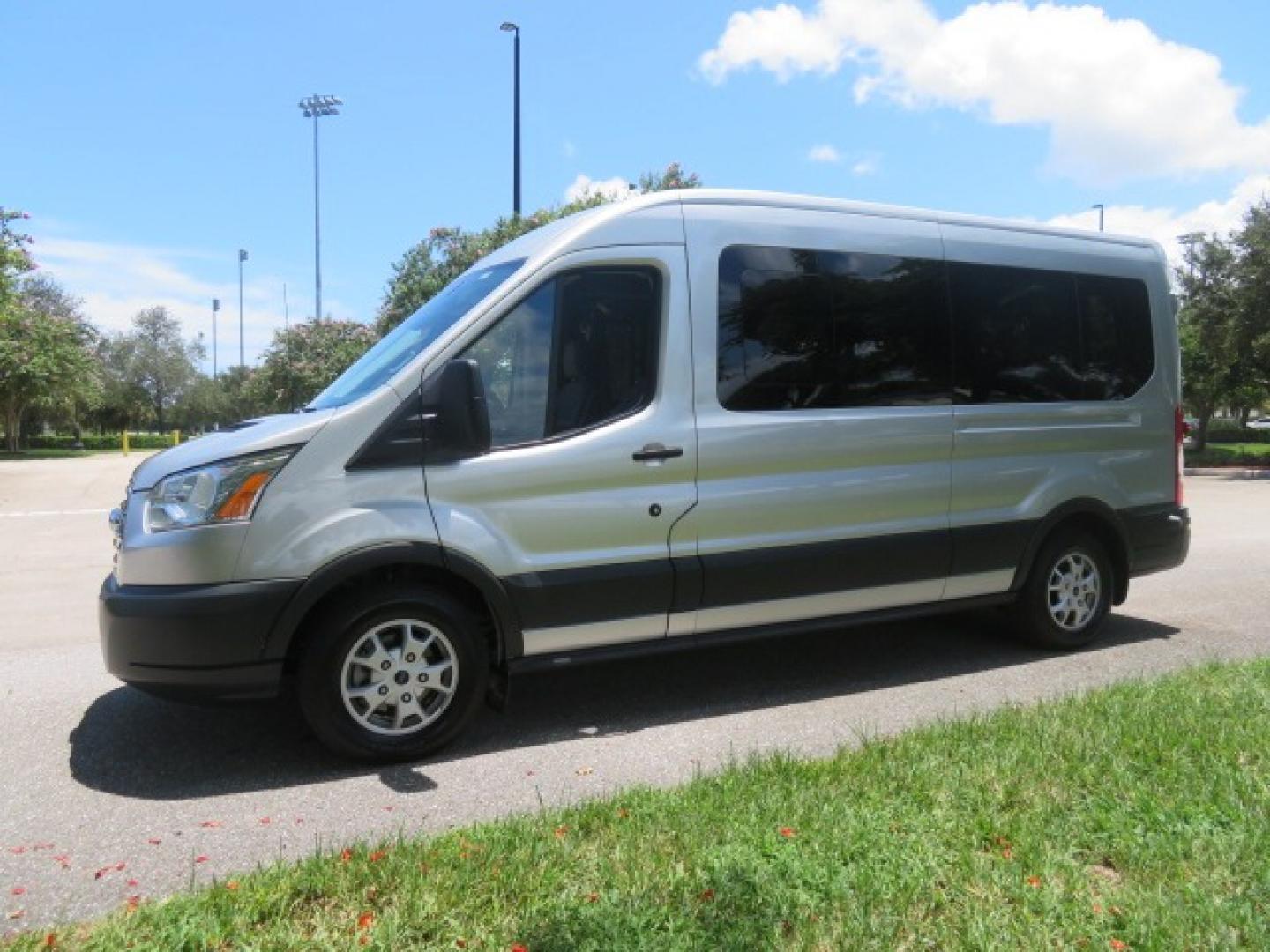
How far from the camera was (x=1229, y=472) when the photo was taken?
2597 cm

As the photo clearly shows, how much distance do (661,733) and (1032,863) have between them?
1.98 meters

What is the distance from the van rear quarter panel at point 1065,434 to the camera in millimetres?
5625

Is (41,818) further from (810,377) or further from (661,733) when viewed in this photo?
(810,377)

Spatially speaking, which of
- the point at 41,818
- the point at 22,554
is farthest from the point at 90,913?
the point at 22,554

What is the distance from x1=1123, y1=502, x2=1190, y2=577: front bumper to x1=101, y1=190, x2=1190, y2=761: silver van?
38mm

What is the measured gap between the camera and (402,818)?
369 cm

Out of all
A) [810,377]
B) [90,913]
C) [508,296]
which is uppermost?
[508,296]

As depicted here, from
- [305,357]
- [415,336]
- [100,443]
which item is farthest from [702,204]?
[100,443]

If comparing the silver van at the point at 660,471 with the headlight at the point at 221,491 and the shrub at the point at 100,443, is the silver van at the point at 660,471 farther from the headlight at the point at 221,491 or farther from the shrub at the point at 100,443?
the shrub at the point at 100,443

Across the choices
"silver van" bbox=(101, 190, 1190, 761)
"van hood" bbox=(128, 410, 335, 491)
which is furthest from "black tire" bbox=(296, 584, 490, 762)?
"van hood" bbox=(128, 410, 335, 491)

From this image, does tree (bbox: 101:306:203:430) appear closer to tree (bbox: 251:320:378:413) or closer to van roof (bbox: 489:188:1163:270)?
tree (bbox: 251:320:378:413)

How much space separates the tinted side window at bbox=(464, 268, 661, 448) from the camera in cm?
441

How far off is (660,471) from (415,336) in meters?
1.34

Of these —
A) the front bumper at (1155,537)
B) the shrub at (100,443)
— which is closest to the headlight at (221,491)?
the front bumper at (1155,537)
